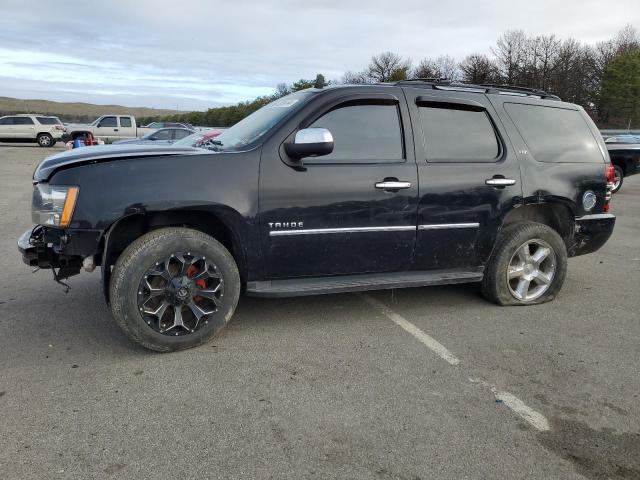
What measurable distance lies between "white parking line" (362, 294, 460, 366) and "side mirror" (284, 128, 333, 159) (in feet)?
5.17

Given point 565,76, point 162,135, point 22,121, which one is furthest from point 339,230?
point 565,76

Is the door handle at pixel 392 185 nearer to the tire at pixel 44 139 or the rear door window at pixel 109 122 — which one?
the rear door window at pixel 109 122

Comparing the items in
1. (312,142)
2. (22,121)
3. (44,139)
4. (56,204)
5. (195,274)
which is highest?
(22,121)

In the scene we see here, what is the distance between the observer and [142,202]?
Answer: 3420 mm

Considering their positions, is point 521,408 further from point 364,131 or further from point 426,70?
point 426,70

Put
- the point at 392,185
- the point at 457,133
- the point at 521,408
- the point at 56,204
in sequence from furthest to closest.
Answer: the point at 457,133, the point at 392,185, the point at 56,204, the point at 521,408

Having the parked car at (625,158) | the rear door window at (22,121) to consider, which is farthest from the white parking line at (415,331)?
the rear door window at (22,121)

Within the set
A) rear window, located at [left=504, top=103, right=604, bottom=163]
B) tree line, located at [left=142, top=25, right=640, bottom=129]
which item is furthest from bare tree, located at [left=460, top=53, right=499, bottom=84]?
rear window, located at [left=504, top=103, right=604, bottom=163]

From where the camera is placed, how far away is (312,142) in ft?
11.7

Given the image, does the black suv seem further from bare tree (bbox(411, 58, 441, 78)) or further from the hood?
bare tree (bbox(411, 58, 441, 78))

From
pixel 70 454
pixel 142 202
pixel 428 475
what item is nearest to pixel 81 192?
pixel 142 202

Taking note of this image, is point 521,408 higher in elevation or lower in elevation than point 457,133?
lower

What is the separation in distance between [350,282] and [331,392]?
1.05 meters

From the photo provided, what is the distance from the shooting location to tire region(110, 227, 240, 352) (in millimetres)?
3430
